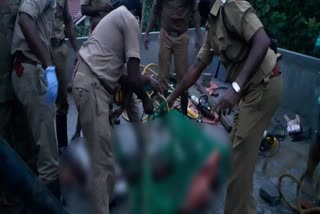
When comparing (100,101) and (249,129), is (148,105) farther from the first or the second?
(249,129)

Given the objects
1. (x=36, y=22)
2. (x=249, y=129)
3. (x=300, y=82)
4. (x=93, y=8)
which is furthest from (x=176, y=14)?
(x=249, y=129)

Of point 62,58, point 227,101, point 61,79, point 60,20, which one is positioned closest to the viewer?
point 227,101

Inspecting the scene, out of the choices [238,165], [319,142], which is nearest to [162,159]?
[238,165]

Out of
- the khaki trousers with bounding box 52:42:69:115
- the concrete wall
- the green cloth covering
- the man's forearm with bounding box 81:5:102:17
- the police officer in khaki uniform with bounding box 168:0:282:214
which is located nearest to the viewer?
the green cloth covering

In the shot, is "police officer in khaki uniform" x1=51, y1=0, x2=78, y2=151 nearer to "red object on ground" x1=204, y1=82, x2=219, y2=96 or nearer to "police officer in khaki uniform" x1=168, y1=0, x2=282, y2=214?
"police officer in khaki uniform" x1=168, y1=0, x2=282, y2=214

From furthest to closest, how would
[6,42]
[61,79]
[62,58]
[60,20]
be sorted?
1. [60,20]
2. [62,58]
3. [61,79]
4. [6,42]

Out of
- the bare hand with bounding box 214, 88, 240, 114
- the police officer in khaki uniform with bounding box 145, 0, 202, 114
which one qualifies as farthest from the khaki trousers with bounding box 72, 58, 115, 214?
the police officer in khaki uniform with bounding box 145, 0, 202, 114

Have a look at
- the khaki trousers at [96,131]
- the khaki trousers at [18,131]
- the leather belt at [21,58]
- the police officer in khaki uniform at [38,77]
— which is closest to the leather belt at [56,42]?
the police officer in khaki uniform at [38,77]

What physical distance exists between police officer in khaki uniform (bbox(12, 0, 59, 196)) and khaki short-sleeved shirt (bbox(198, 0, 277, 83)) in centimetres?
134

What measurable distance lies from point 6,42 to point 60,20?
76.2 inches

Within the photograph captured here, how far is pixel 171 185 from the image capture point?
2.21m

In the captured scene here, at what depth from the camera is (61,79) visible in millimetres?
5105

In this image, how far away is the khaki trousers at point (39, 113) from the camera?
3.73m

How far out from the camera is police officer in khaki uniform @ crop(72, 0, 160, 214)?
11.4ft
